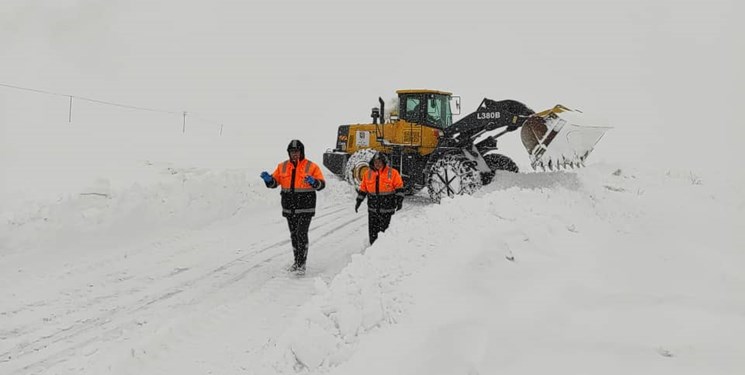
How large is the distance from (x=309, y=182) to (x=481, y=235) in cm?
295

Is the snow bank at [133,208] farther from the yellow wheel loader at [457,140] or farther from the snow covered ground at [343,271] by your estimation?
the yellow wheel loader at [457,140]

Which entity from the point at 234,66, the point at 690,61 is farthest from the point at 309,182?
the point at 234,66

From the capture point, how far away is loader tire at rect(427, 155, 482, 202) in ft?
38.9

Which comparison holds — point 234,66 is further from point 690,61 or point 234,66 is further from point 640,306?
point 640,306

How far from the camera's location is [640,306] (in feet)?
12.6

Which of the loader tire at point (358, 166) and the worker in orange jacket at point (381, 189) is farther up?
the loader tire at point (358, 166)

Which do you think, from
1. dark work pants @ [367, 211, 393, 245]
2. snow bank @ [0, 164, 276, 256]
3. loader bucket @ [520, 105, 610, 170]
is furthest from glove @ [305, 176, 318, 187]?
loader bucket @ [520, 105, 610, 170]

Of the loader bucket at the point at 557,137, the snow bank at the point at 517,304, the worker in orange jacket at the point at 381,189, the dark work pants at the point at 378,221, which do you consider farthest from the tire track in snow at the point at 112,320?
the loader bucket at the point at 557,137

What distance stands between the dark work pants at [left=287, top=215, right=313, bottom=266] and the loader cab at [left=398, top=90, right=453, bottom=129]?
7.40 m

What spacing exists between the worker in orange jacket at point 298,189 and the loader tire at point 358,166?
7.40 meters

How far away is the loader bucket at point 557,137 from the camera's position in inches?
409

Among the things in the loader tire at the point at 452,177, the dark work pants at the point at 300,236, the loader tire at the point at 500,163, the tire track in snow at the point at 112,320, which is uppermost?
the loader tire at the point at 500,163

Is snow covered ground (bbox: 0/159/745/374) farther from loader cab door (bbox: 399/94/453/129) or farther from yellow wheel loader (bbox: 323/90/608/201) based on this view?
loader cab door (bbox: 399/94/453/129)

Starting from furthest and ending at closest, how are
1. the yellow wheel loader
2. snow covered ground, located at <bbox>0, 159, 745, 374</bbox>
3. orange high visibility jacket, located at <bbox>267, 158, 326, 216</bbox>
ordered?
the yellow wheel loader → orange high visibility jacket, located at <bbox>267, 158, 326, 216</bbox> → snow covered ground, located at <bbox>0, 159, 745, 374</bbox>
